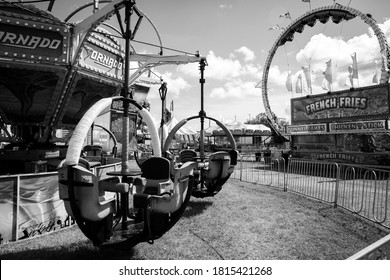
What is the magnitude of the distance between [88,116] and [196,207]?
13.5 ft

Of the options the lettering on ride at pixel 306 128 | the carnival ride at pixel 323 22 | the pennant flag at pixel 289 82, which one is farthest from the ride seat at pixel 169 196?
the pennant flag at pixel 289 82

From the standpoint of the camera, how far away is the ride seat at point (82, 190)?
297cm

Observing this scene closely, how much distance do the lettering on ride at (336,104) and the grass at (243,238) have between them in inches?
450

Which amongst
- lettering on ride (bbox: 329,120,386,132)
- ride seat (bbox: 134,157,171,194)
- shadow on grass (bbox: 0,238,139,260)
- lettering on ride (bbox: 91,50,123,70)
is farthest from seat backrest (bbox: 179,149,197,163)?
lettering on ride (bbox: 329,120,386,132)

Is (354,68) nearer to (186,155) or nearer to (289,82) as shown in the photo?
(289,82)

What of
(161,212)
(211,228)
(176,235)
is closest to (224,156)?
(211,228)

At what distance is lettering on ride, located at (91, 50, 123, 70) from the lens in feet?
22.7

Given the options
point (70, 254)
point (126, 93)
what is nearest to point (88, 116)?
point (126, 93)

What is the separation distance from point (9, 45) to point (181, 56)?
5.05 metres

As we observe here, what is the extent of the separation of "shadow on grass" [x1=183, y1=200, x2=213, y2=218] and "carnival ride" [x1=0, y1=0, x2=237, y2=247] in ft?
1.06

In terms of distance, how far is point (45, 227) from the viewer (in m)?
4.77

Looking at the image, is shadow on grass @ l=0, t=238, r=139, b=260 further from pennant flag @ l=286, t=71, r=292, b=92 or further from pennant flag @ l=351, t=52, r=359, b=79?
pennant flag @ l=286, t=71, r=292, b=92

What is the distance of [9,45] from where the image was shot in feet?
18.3

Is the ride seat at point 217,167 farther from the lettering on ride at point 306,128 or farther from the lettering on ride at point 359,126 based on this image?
the lettering on ride at point 306,128
